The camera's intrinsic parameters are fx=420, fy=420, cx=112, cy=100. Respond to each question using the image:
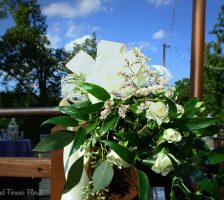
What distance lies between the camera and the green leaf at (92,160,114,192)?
0.82 m

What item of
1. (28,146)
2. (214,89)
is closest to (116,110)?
(28,146)

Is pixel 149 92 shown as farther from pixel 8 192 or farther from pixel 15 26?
pixel 15 26

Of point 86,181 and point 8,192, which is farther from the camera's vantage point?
point 8,192

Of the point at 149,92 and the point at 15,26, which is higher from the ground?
the point at 15,26

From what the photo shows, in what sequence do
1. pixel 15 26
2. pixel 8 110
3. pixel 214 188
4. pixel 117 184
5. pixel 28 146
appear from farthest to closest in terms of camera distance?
pixel 15 26, pixel 28 146, pixel 8 110, pixel 117 184, pixel 214 188

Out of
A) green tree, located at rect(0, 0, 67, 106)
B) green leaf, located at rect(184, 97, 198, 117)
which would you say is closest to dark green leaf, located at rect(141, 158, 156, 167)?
green leaf, located at rect(184, 97, 198, 117)

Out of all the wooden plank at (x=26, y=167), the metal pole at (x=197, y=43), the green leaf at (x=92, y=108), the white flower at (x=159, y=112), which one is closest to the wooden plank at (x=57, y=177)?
the wooden plank at (x=26, y=167)

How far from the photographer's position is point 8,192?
76.9 inches

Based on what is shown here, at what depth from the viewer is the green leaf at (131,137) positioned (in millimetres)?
824

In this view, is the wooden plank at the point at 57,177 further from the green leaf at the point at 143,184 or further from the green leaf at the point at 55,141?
the green leaf at the point at 143,184

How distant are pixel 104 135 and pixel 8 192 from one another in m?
1.21

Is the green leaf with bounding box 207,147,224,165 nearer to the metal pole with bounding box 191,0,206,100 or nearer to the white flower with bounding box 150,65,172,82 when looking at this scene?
the white flower with bounding box 150,65,172,82

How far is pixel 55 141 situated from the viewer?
88 cm

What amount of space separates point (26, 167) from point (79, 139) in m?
0.58
